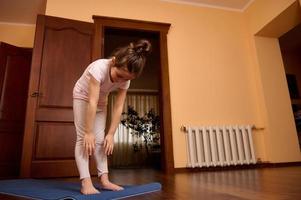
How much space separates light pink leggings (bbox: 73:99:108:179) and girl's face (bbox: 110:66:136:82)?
231 mm

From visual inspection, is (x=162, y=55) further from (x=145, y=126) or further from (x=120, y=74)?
(x=145, y=126)

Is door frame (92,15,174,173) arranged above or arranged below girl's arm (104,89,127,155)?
above

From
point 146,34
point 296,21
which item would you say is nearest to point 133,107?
point 146,34

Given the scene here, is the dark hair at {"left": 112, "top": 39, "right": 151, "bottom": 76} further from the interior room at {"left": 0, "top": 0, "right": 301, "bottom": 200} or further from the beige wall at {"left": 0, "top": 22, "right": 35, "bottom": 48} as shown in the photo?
the beige wall at {"left": 0, "top": 22, "right": 35, "bottom": 48}

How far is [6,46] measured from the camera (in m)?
2.87

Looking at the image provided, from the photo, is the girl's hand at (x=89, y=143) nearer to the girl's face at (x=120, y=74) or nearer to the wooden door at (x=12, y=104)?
the girl's face at (x=120, y=74)

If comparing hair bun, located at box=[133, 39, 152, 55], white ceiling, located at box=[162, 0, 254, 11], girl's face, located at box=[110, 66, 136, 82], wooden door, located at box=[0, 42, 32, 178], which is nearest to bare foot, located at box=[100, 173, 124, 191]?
girl's face, located at box=[110, 66, 136, 82]

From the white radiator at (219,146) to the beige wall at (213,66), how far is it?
0.10m

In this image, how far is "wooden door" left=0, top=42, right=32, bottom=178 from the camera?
8.82ft

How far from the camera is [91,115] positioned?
1.08 metres

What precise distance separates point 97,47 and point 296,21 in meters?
2.40

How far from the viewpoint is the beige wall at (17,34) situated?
335cm

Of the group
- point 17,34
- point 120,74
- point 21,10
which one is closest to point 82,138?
point 120,74

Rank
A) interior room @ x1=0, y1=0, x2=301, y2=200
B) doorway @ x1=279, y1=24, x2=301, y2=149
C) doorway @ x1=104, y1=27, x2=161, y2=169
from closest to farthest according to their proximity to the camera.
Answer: interior room @ x1=0, y1=0, x2=301, y2=200 < doorway @ x1=279, y1=24, x2=301, y2=149 < doorway @ x1=104, y1=27, x2=161, y2=169
